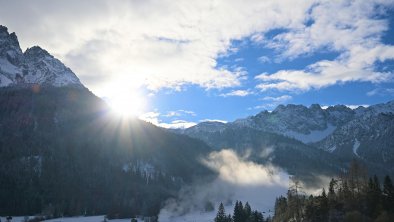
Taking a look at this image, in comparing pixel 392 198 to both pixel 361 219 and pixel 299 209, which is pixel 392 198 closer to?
pixel 361 219

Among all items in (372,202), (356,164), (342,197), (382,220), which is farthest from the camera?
(356,164)

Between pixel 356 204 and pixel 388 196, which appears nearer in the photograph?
pixel 388 196

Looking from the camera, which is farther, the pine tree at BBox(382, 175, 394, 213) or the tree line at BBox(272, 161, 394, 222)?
the pine tree at BBox(382, 175, 394, 213)

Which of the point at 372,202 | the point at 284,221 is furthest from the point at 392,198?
the point at 284,221

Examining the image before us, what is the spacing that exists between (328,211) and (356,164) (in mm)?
28596

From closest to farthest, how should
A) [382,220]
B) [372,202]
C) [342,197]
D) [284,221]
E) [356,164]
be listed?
[382,220] < [372,202] < [342,197] < [356,164] < [284,221]

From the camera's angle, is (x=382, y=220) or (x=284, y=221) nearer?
(x=382, y=220)

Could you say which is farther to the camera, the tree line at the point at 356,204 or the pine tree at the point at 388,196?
the pine tree at the point at 388,196

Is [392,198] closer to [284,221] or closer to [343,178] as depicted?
[343,178]

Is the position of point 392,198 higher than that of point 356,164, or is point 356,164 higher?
point 356,164

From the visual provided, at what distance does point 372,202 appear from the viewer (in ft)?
508

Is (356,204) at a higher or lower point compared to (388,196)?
lower

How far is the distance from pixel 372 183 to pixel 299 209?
31269 mm

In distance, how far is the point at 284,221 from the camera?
19350cm
